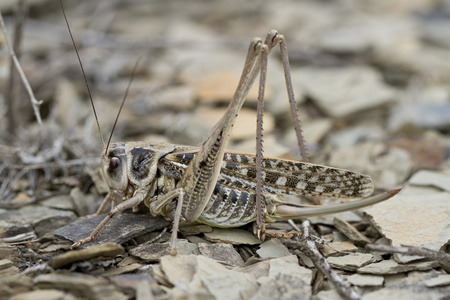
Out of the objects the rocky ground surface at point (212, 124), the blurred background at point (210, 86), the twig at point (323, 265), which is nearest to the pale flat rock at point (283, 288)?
the rocky ground surface at point (212, 124)

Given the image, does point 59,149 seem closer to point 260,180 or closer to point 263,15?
point 260,180

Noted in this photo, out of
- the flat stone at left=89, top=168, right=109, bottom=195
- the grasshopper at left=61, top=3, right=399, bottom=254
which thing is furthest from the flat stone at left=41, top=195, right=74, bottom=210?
the grasshopper at left=61, top=3, right=399, bottom=254

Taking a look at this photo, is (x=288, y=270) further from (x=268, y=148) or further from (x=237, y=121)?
(x=237, y=121)

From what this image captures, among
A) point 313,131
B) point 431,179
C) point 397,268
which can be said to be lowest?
point 397,268

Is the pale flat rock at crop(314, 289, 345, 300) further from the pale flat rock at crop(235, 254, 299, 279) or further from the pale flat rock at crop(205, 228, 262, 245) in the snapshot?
the pale flat rock at crop(205, 228, 262, 245)

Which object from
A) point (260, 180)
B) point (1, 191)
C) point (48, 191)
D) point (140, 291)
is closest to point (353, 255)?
point (260, 180)

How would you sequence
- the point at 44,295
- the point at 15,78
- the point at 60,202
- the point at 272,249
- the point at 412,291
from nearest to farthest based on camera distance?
the point at 44,295
the point at 412,291
the point at 272,249
the point at 60,202
the point at 15,78

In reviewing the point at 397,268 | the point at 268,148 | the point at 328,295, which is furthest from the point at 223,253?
the point at 268,148
